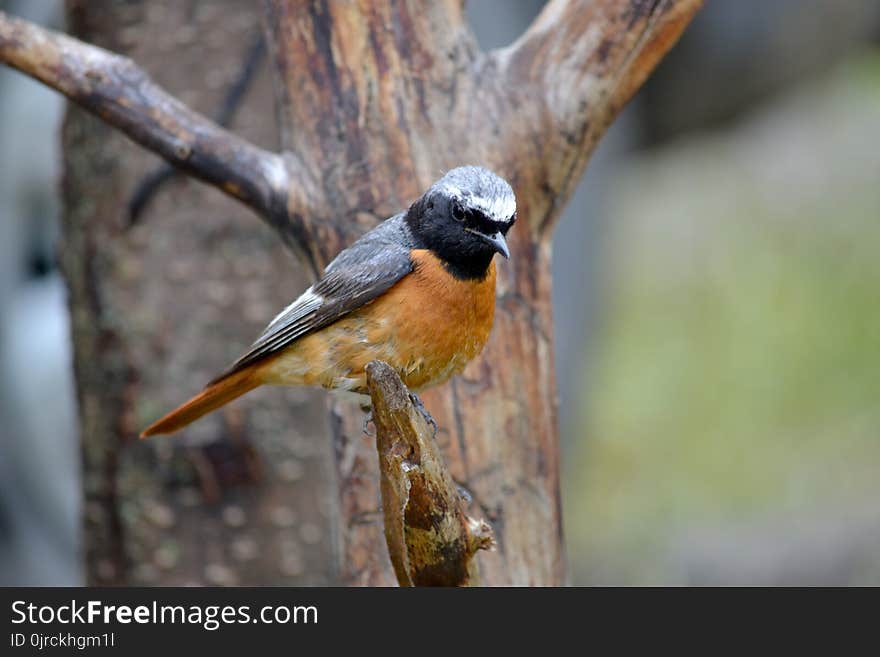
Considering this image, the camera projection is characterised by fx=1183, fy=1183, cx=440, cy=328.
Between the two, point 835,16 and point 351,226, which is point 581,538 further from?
point 351,226

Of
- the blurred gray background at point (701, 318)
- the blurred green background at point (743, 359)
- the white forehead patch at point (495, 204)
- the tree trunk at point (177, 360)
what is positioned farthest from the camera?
the blurred green background at point (743, 359)

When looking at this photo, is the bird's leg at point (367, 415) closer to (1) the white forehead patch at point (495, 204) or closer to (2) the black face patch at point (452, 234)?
(2) the black face patch at point (452, 234)

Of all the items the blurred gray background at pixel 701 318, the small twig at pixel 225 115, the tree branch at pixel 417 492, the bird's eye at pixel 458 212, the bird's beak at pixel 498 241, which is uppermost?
the blurred gray background at pixel 701 318

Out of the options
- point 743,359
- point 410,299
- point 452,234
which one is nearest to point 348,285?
point 410,299

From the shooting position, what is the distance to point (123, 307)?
4660 millimetres

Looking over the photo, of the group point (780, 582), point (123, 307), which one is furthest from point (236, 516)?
point (780, 582)

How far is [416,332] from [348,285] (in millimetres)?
234

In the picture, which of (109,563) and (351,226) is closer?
(351,226)

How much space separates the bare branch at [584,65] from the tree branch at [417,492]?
1142mm

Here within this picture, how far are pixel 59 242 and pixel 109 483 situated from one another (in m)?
1.04

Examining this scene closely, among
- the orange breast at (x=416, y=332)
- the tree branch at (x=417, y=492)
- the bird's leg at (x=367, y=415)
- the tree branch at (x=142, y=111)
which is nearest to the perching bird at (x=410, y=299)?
the orange breast at (x=416, y=332)

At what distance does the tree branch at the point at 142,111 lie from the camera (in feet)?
11.4

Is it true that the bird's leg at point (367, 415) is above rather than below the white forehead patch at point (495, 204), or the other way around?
below

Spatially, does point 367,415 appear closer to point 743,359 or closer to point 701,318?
point 743,359
